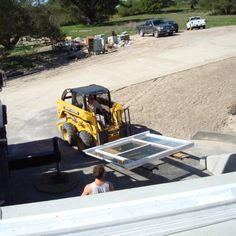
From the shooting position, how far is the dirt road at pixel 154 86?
687 inches

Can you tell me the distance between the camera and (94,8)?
7688cm

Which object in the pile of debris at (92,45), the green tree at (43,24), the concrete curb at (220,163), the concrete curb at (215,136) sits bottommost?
the concrete curb at (215,136)

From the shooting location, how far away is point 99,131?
43.4ft

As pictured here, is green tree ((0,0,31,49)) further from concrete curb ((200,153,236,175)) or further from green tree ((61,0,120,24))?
green tree ((61,0,120,24))

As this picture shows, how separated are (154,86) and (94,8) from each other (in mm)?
57263

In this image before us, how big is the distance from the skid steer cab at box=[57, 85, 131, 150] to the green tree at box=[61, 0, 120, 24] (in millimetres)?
62017

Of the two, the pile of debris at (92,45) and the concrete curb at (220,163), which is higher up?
the pile of debris at (92,45)

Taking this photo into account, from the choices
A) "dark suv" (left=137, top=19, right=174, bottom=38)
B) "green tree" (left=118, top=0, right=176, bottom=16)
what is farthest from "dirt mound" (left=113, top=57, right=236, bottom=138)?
"green tree" (left=118, top=0, right=176, bottom=16)

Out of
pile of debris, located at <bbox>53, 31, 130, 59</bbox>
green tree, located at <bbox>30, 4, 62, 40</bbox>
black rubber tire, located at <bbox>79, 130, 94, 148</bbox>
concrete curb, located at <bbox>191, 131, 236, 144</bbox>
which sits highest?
green tree, located at <bbox>30, 4, 62, 40</bbox>

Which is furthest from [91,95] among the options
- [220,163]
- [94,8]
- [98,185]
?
[94,8]

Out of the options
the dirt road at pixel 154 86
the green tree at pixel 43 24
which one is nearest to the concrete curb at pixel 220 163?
→ the dirt road at pixel 154 86

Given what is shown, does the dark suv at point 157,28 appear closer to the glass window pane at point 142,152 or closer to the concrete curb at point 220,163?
the concrete curb at point 220,163

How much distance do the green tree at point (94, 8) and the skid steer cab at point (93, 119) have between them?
62.0 metres

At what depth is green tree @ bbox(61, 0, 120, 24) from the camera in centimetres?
7500
